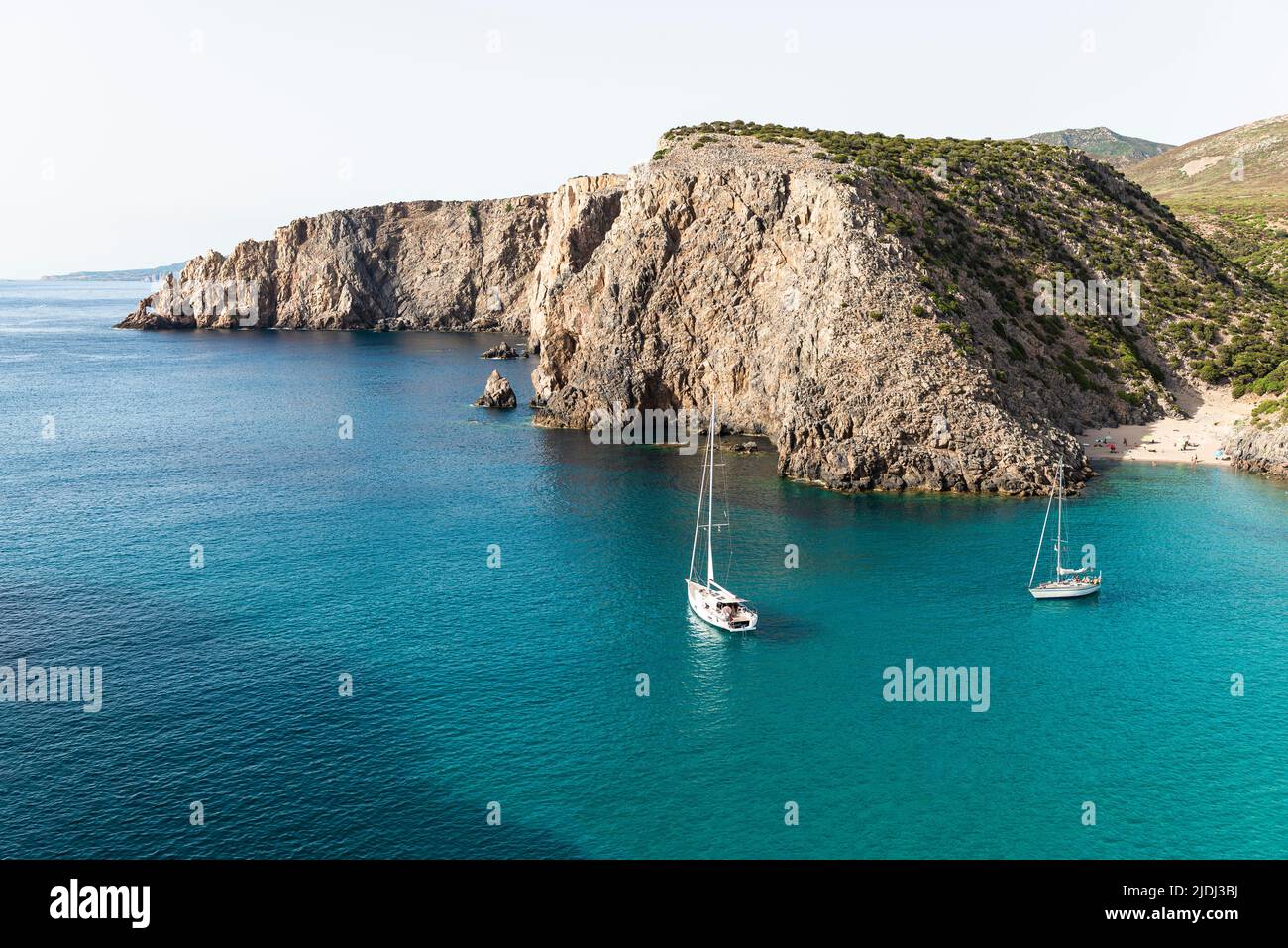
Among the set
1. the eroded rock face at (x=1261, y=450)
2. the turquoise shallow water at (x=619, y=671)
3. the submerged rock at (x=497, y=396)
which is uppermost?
the submerged rock at (x=497, y=396)

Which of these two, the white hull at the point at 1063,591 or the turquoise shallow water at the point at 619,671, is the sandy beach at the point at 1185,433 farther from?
the white hull at the point at 1063,591

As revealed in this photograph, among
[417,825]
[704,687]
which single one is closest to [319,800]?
[417,825]

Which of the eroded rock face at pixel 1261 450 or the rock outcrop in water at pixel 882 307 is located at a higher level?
the rock outcrop in water at pixel 882 307

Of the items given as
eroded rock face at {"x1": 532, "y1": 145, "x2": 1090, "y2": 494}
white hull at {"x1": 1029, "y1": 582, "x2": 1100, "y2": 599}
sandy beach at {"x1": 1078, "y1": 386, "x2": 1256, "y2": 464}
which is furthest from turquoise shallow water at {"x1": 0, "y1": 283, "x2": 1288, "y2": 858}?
sandy beach at {"x1": 1078, "y1": 386, "x2": 1256, "y2": 464}

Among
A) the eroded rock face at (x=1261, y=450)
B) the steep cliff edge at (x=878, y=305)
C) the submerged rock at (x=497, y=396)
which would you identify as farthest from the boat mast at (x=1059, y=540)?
the submerged rock at (x=497, y=396)

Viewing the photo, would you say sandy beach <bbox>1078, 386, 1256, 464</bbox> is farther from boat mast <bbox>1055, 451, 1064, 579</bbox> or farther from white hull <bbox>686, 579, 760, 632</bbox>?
white hull <bbox>686, 579, 760, 632</bbox>

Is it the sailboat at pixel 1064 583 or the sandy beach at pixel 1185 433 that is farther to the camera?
the sandy beach at pixel 1185 433
